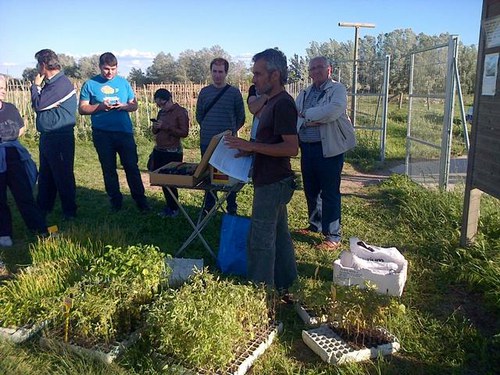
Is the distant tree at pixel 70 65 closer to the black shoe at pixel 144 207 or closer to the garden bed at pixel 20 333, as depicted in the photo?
the black shoe at pixel 144 207

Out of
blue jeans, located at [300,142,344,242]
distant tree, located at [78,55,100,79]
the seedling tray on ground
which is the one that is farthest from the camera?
distant tree, located at [78,55,100,79]

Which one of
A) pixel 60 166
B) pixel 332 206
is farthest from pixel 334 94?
pixel 60 166

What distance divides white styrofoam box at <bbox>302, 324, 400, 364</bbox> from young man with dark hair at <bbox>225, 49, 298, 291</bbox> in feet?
1.62

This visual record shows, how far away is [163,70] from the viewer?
4588 cm

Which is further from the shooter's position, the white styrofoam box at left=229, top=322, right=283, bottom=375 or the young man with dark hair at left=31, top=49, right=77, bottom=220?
the young man with dark hair at left=31, top=49, right=77, bottom=220

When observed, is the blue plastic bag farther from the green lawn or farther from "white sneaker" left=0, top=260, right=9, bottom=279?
"white sneaker" left=0, top=260, right=9, bottom=279

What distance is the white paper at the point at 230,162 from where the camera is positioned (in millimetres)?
3365

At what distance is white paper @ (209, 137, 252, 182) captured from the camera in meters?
3.37

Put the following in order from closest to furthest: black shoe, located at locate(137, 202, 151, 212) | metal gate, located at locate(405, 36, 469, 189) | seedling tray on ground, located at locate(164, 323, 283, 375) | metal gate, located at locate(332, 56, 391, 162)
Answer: seedling tray on ground, located at locate(164, 323, 283, 375), black shoe, located at locate(137, 202, 151, 212), metal gate, located at locate(405, 36, 469, 189), metal gate, located at locate(332, 56, 391, 162)

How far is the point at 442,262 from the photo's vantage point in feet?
14.2

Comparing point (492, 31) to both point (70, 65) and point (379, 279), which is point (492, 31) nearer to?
point (379, 279)

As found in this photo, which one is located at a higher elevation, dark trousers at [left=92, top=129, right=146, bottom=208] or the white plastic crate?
dark trousers at [left=92, top=129, right=146, bottom=208]

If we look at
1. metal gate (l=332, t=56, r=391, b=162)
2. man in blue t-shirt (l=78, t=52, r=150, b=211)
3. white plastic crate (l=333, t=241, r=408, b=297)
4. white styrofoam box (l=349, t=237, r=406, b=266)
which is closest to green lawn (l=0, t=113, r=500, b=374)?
white plastic crate (l=333, t=241, r=408, b=297)

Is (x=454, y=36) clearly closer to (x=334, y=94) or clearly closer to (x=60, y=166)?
(x=334, y=94)
